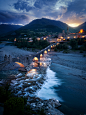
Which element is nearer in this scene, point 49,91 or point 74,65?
point 49,91

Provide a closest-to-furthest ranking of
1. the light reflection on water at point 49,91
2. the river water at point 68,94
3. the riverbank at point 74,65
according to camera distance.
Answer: the river water at point 68,94 → the light reflection on water at point 49,91 → the riverbank at point 74,65

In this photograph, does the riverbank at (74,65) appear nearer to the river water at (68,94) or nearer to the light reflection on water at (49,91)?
the river water at (68,94)

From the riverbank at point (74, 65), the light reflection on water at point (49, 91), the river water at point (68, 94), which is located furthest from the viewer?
the riverbank at point (74, 65)

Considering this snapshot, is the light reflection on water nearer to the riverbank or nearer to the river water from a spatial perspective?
the river water

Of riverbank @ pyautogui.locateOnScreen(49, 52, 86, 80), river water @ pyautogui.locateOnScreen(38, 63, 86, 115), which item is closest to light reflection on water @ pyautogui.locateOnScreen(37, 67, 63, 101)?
river water @ pyautogui.locateOnScreen(38, 63, 86, 115)

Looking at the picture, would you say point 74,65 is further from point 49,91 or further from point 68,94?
point 49,91

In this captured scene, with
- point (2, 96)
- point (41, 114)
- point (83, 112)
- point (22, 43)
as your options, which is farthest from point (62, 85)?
point (22, 43)

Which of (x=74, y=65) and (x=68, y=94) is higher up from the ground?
(x=74, y=65)

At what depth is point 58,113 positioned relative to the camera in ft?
25.7

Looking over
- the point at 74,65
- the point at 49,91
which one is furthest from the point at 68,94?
the point at 74,65

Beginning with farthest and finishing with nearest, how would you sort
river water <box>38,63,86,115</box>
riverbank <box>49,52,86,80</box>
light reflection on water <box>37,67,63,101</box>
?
riverbank <box>49,52,86,80</box>
light reflection on water <box>37,67,63,101</box>
river water <box>38,63,86,115</box>

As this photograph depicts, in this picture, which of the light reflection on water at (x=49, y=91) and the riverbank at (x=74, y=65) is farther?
the riverbank at (x=74, y=65)

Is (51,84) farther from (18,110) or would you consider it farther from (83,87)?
(18,110)

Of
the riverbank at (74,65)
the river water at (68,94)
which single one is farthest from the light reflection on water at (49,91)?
the riverbank at (74,65)
